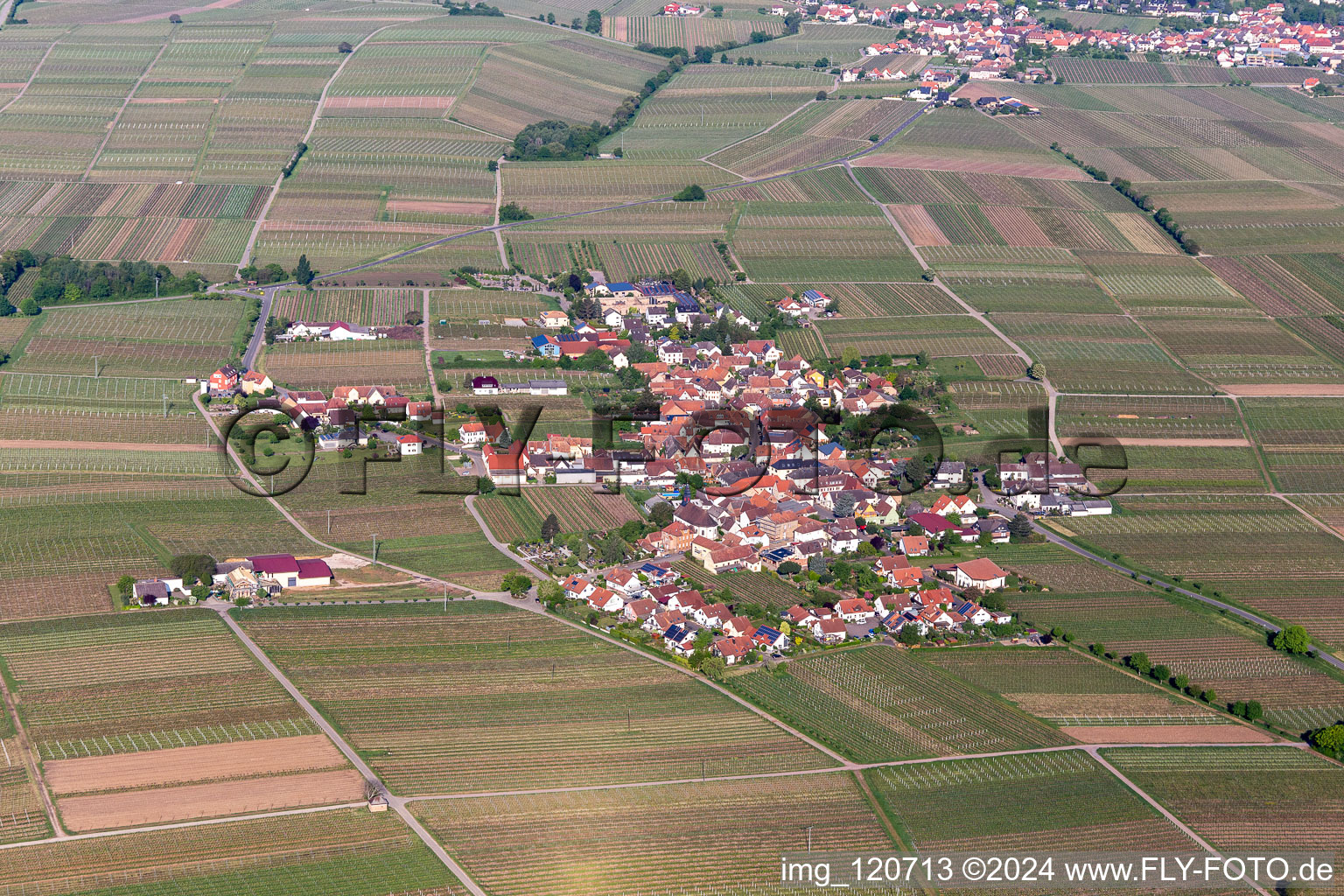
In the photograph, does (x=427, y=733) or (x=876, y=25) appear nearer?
(x=427, y=733)

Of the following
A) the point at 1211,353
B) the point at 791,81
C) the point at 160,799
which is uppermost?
the point at 791,81

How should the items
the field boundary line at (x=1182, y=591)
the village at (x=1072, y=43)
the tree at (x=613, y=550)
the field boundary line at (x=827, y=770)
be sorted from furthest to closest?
the village at (x=1072, y=43) → the tree at (x=613, y=550) → the field boundary line at (x=1182, y=591) → the field boundary line at (x=827, y=770)

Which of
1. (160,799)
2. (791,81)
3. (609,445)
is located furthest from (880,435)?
(791,81)

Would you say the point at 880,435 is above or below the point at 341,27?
below

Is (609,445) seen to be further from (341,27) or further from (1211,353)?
(341,27)

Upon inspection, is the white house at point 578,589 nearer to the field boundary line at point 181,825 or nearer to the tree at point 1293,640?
the field boundary line at point 181,825

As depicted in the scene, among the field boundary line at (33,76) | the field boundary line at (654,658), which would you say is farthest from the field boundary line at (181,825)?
Answer: the field boundary line at (33,76)
